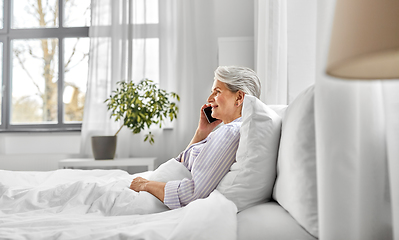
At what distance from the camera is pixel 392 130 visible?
545 millimetres

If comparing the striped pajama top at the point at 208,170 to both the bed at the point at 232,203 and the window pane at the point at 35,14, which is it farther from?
the window pane at the point at 35,14

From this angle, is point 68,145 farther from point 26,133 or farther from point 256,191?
point 256,191

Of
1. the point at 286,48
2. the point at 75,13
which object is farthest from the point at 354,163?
the point at 75,13

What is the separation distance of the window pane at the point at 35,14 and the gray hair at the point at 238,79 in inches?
122

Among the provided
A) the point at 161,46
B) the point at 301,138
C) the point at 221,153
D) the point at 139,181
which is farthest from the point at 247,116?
the point at 161,46

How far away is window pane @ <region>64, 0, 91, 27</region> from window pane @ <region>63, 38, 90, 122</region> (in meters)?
0.19

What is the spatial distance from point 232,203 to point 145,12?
3059mm

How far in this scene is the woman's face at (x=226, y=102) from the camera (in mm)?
1586

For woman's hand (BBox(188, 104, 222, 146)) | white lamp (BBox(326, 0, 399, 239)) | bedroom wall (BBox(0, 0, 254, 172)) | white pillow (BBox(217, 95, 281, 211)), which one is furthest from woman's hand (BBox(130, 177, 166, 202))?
Answer: bedroom wall (BBox(0, 0, 254, 172))

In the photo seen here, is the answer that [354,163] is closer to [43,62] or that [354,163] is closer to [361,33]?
[361,33]

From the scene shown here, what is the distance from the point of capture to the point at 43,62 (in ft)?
13.1

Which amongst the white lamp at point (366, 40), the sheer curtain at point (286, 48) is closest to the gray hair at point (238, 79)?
the sheer curtain at point (286, 48)

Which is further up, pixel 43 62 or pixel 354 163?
pixel 43 62

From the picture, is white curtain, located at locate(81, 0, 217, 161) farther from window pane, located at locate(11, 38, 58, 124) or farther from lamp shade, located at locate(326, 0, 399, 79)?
lamp shade, located at locate(326, 0, 399, 79)
